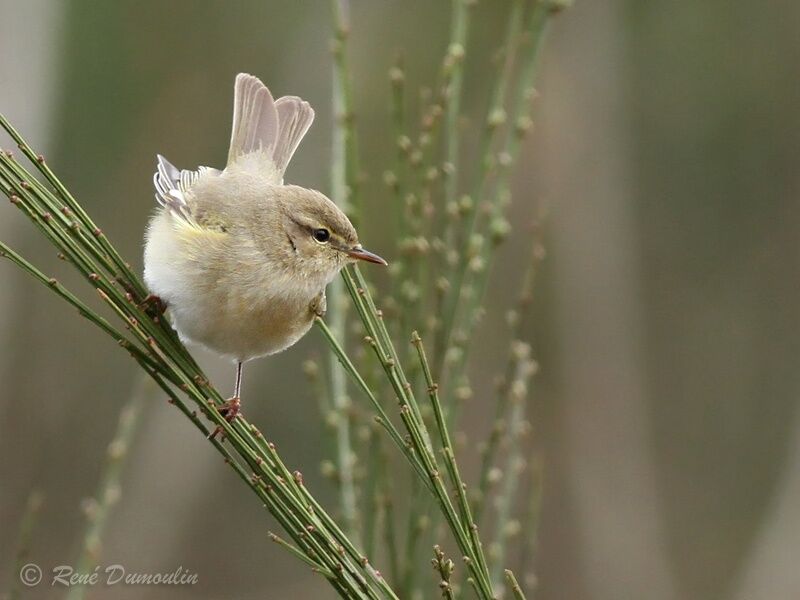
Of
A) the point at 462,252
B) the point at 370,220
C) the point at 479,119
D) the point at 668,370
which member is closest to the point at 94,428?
the point at 370,220

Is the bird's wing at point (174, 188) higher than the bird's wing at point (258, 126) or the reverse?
the reverse

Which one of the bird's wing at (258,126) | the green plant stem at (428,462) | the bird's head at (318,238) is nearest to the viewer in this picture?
the green plant stem at (428,462)

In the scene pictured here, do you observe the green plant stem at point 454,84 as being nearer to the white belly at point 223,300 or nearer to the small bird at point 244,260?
the small bird at point 244,260

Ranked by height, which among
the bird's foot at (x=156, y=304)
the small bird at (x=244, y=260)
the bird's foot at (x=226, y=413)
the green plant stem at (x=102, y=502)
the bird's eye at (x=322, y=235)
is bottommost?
the green plant stem at (x=102, y=502)

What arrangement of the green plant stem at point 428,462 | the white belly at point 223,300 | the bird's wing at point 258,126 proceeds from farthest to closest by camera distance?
A: the bird's wing at point 258,126
the white belly at point 223,300
the green plant stem at point 428,462

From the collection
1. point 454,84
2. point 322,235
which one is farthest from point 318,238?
point 454,84

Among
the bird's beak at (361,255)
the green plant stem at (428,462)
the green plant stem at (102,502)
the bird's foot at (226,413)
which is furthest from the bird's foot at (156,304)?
the green plant stem at (428,462)

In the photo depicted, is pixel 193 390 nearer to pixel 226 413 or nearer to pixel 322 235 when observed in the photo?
pixel 226 413
